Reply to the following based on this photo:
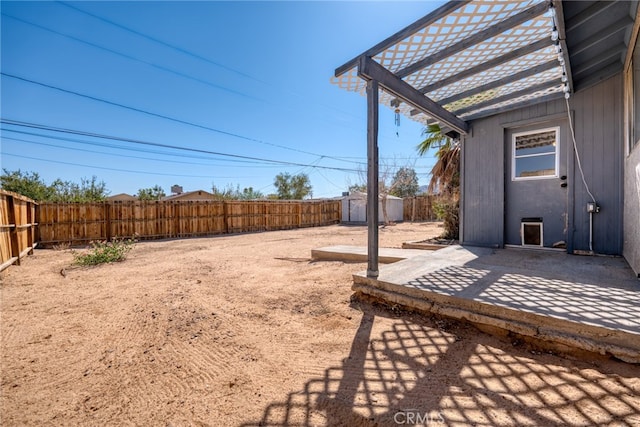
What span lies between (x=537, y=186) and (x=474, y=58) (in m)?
2.95

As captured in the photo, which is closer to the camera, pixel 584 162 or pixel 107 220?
pixel 584 162

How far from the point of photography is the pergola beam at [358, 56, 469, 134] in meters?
2.93

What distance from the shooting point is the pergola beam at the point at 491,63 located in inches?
113

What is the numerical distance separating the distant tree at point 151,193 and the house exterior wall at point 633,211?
75.4ft

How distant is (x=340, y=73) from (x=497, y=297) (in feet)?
10.1

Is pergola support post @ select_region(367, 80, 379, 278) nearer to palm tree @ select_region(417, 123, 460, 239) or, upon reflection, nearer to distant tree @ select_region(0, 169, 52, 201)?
palm tree @ select_region(417, 123, 460, 239)

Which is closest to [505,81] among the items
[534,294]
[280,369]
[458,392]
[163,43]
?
[534,294]

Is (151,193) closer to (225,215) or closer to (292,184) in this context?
(225,215)

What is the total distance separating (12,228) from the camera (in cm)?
538

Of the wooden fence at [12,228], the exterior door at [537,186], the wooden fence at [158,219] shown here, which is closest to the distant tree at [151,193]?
the wooden fence at [158,219]

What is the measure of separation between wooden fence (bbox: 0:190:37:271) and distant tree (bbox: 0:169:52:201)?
1230cm

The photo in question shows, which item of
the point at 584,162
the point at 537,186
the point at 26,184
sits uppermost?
the point at 26,184

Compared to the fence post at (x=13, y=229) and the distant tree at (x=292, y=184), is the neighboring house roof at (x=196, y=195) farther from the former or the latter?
the fence post at (x=13, y=229)

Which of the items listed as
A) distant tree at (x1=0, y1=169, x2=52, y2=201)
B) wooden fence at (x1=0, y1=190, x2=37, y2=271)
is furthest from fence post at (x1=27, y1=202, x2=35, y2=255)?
distant tree at (x1=0, y1=169, x2=52, y2=201)
